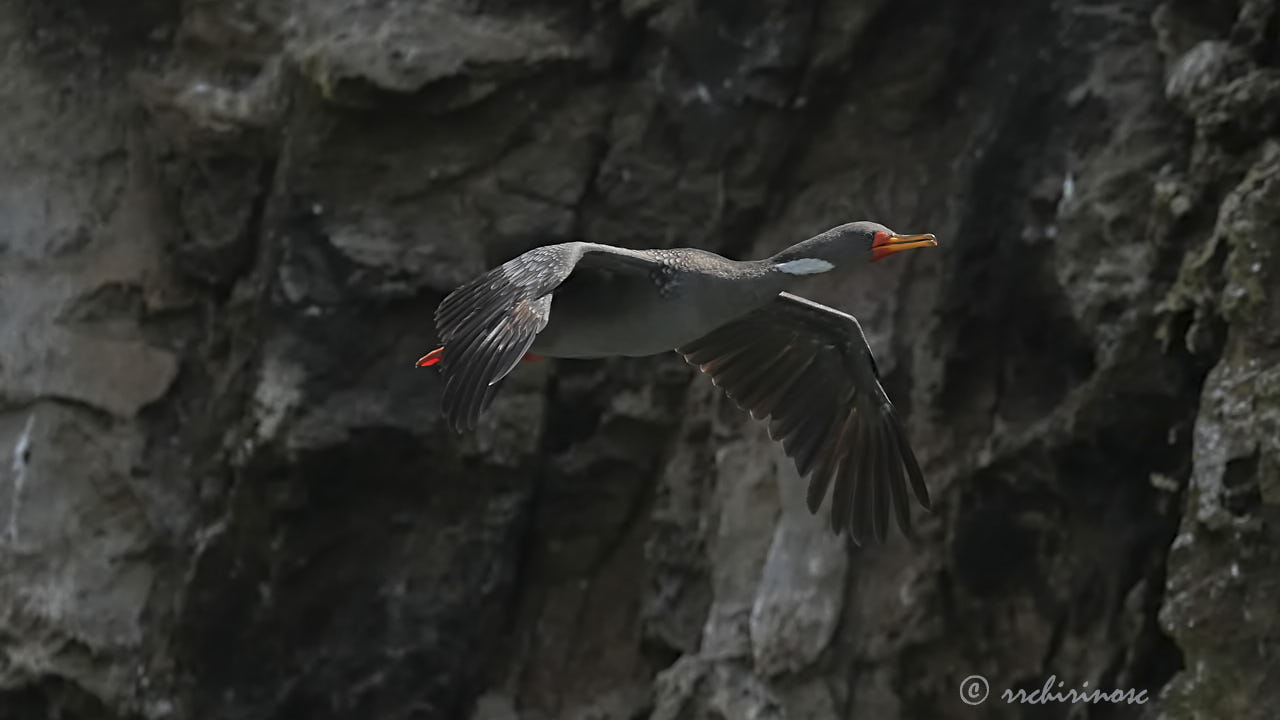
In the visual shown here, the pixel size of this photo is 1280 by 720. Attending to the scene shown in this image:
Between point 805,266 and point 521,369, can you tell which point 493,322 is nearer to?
point 805,266

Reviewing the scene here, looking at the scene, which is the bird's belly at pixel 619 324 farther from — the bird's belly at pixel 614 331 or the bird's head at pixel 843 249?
the bird's head at pixel 843 249

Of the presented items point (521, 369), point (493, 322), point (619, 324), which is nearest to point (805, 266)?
point (619, 324)

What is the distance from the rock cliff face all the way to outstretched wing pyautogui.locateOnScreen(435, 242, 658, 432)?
227 cm

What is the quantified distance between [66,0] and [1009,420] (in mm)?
4559

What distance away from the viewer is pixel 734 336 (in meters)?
6.23

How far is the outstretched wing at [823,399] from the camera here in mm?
5992

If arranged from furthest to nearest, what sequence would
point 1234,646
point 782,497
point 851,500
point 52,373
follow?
point 52,373 < point 782,497 < point 851,500 < point 1234,646

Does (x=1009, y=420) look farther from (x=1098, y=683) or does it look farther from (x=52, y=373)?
(x=52, y=373)

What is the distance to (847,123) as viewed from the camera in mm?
7586

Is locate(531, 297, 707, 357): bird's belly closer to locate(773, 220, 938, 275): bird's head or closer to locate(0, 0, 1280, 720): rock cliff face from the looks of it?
locate(773, 220, 938, 275): bird's head

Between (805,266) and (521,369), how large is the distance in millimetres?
2529

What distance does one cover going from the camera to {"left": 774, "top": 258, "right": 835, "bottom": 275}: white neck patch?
211 inches

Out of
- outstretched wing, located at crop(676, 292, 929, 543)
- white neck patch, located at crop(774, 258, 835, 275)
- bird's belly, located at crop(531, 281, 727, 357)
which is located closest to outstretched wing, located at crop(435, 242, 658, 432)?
bird's belly, located at crop(531, 281, 727, 357)

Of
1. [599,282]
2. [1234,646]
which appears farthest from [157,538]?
[1234,646]
